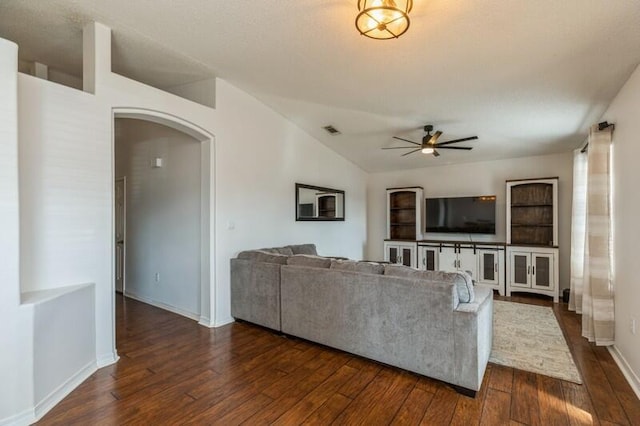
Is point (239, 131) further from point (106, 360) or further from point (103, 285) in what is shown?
point (106, 360)

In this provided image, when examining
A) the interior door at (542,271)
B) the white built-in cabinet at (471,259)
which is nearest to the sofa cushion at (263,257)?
the white built-in cabinet at (471,259)

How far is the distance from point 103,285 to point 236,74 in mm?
2679

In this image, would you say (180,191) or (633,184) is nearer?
(633,184)

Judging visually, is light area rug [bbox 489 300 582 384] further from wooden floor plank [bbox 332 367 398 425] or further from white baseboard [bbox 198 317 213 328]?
white baseboard [bbox 198 317 213 328]

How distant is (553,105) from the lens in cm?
350

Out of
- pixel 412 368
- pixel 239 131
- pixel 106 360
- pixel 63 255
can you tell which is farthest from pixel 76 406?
pixel 239 131

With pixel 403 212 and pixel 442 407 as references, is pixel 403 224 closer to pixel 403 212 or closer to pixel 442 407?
pixel 403 212

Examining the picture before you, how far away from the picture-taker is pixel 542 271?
5.08m

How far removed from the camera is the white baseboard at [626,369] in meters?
2.40

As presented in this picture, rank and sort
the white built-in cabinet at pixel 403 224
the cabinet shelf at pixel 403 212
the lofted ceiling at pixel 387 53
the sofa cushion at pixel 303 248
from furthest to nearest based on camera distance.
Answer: the cabinet shelf at pixel 403 212
the white built-in cabinet at pixel 403 224
the sofa cushion at pixel 303 248
the lofted ceiling at pixel 387 53

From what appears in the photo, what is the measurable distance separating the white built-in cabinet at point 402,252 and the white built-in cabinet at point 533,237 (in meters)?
1.63

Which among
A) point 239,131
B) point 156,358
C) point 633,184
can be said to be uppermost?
point 239,131

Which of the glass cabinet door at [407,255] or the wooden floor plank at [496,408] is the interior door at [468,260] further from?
the wooden floor plank at [496,408]

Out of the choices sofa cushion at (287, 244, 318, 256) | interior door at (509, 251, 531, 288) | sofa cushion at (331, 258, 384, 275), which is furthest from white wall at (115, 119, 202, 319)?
interior door at (509, 251, 531, 288)
